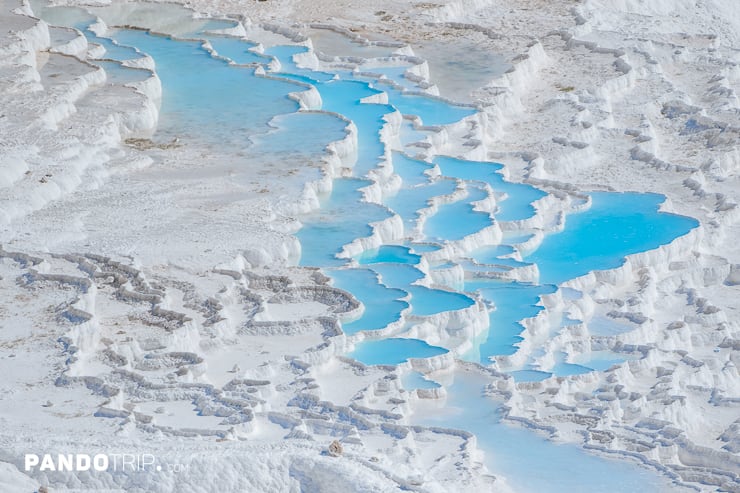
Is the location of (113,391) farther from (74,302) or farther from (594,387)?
(594,387)

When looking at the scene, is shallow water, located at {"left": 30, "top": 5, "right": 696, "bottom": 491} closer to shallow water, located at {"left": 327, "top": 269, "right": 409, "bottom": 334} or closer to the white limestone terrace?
shallow water, located at {"left": 327, "top": 269, "right": 409, "bottom": 334}

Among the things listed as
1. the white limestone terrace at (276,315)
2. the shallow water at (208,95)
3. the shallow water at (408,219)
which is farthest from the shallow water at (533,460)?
the shallow water at (208,95)

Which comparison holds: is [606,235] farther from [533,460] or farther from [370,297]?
[533,460]

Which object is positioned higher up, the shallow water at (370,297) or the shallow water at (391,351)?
the shallow water at (370,297)

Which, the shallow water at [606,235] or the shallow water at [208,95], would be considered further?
the shallow water at [208,95]

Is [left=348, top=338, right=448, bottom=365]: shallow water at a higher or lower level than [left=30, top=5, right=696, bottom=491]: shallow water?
lower

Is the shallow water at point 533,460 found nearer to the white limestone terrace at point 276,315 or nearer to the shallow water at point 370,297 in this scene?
the white limestone terrace at point 276,315

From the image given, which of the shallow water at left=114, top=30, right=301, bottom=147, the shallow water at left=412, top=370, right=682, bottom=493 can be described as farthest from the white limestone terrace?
the shallow water at left=114, top=30, right=301, bottom=147

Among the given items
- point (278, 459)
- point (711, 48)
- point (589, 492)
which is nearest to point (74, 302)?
point (278, 459)
